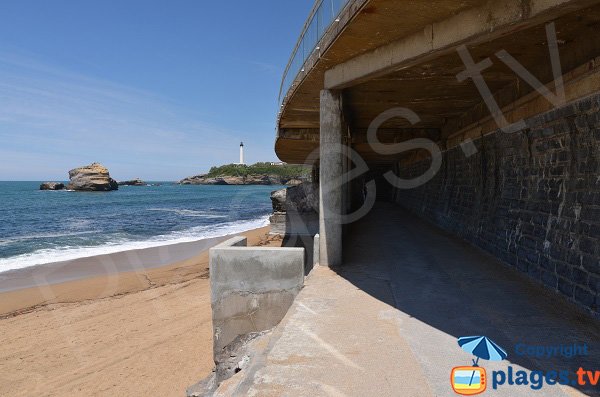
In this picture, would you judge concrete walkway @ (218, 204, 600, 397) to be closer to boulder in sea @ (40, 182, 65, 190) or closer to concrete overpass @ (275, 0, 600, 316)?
concrete overpass @ (275, 0, 600, 316)

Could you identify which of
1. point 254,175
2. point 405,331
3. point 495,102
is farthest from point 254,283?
point 254,175

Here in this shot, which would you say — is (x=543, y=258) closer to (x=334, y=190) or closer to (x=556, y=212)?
(x=556, y=212)

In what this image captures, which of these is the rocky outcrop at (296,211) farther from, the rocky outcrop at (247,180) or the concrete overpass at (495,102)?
the rocky outcrop at (247,180)

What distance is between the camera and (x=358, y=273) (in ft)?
26.9

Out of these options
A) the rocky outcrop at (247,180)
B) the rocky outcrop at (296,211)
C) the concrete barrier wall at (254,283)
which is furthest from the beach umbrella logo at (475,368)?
the rocky outcrop at (247,180)

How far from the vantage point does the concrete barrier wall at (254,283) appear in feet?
22.8

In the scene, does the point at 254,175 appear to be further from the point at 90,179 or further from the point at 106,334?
the point at 106,334

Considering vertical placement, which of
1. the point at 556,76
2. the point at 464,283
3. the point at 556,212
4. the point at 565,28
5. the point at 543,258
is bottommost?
the point at 464,283

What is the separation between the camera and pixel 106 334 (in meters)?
10.3

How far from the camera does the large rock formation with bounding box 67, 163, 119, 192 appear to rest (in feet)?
303

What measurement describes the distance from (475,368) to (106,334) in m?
9.55

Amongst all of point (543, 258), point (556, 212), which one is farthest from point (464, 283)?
point (556, 212)

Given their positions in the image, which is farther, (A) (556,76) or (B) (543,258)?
(B) (543,258)

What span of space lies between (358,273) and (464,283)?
6.83ft
